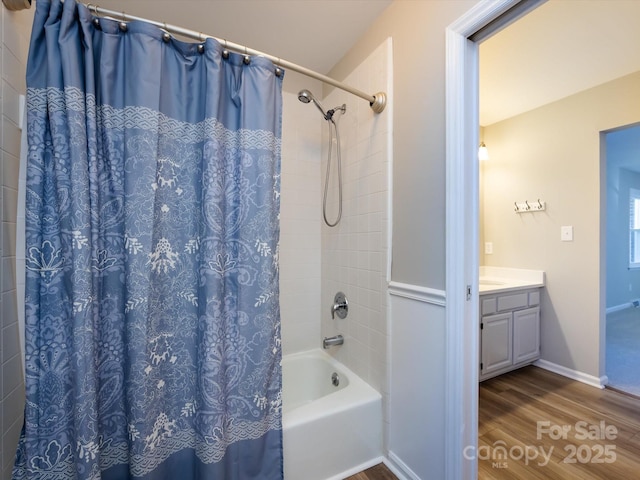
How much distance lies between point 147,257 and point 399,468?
5.09 ft

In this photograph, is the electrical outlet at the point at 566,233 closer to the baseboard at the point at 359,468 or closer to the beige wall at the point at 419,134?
the beige wall at the point at 419,134

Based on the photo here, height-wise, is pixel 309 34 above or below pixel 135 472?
above

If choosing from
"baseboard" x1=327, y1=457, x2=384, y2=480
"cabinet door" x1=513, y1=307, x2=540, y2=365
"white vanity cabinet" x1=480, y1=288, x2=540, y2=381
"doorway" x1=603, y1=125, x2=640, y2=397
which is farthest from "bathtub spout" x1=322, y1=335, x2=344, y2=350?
"doorway" x1=603, y1=125, x2=640, y2=397

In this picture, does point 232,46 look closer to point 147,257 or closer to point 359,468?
point 147,257

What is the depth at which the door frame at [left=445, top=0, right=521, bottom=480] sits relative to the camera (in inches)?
41.9

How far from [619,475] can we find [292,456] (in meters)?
1.64

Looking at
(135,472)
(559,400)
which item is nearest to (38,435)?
(135,472)

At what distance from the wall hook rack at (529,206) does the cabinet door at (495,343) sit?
1.06m

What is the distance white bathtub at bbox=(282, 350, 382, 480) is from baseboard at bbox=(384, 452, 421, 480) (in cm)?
6

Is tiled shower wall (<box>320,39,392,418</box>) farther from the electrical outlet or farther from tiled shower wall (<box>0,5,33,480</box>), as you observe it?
the electrical outlet

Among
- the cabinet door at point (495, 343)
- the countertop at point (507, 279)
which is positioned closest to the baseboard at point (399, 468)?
the cabinet door at point (495, 343)

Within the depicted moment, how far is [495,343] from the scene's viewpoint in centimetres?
220

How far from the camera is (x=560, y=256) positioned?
238cm

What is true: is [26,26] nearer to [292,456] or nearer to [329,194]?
[329,194]
